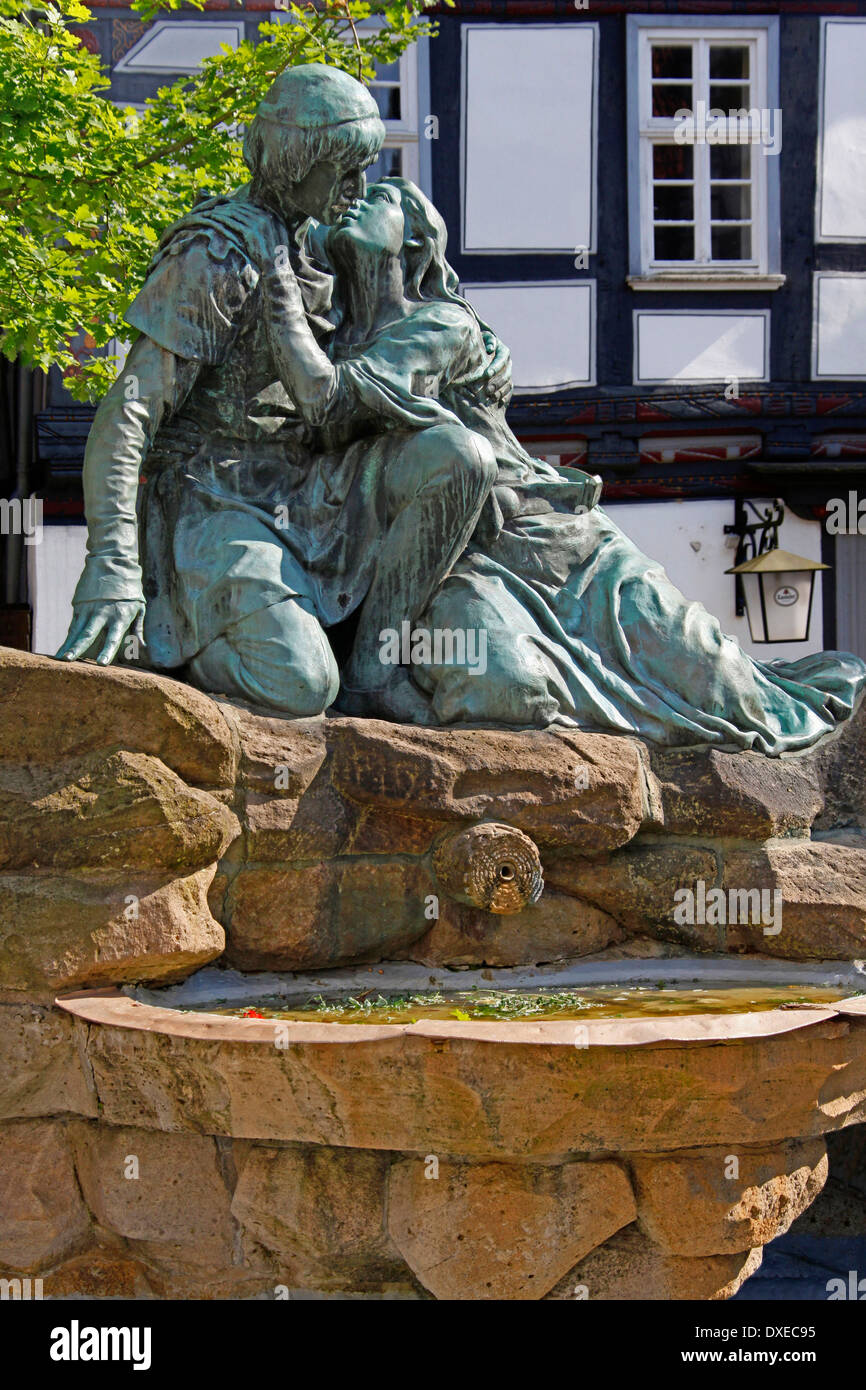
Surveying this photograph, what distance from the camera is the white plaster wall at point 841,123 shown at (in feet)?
39.3

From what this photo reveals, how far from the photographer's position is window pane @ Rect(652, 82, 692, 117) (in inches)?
473

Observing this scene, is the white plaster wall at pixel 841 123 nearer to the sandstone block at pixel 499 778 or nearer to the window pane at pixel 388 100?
the window pane at pixel 388 100

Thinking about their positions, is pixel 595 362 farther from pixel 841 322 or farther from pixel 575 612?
pixel 575 612

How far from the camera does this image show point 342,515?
13.9ft

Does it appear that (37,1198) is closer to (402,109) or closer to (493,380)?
(493,380)

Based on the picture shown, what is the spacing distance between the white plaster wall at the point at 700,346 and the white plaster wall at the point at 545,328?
1.33 feet

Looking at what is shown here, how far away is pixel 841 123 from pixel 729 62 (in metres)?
0.94

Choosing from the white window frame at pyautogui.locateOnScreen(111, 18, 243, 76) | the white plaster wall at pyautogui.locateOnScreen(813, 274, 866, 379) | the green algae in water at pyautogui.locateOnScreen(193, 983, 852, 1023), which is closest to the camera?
the green algae in water at pyautogui.locateOnScreen(193, 983, 852, 1023)

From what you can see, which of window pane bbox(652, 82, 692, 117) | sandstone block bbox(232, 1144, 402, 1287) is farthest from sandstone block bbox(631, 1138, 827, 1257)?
window pane bbox(652, 82, 692, 117)

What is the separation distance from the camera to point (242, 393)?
425 cm

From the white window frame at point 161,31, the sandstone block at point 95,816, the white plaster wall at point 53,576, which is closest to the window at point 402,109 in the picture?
the white window frame at point 161,31

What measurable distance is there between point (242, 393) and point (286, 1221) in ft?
6.80

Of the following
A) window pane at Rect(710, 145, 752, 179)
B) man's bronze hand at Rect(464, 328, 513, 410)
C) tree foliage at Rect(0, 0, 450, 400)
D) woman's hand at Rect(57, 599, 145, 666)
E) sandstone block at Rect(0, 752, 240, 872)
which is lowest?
sandstone block at Rect(0, 752, 240, 872)

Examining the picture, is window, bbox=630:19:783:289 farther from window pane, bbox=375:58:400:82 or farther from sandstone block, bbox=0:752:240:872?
sandstone block, bbox=0:752:240:872
